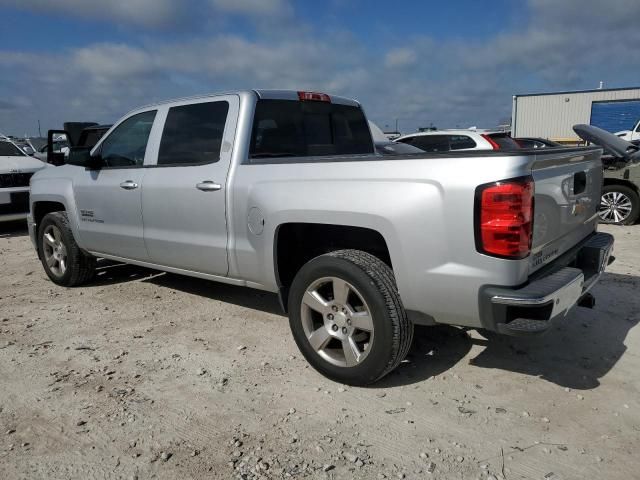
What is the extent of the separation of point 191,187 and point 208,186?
208mm

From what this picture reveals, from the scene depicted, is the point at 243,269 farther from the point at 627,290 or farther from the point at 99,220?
the point at 627,290

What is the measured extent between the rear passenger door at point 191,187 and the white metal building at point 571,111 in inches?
1121

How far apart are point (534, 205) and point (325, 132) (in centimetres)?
220

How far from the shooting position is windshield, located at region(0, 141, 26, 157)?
9.88 m

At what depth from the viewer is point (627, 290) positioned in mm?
4926

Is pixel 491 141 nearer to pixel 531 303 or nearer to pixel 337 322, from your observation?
pixel 337 322

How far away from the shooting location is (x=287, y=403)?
3.01 meters

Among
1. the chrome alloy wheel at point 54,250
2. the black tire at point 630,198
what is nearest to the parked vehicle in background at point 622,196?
the black tire at point 630,198

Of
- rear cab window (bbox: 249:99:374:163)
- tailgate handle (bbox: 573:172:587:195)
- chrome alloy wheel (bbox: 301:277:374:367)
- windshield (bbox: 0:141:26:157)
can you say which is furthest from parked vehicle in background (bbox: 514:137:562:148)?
windshield (bbox: 0:141:26:157)

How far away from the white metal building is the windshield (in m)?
26.7

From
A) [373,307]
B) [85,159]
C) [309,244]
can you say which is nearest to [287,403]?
[373,307]

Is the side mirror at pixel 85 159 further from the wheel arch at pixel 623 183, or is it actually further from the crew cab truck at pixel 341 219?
the wheel arch at pixel 623 183

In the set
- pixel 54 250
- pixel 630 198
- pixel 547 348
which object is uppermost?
pixel 54 250

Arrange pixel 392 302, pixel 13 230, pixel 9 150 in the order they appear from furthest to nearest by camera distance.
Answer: pixel 9 150
pixel 13 230
pixel 392 302
